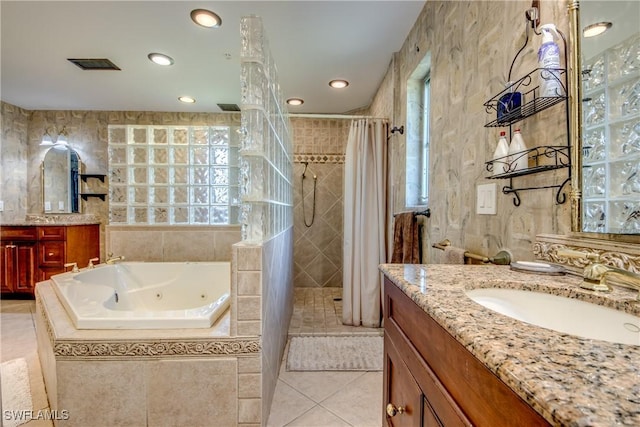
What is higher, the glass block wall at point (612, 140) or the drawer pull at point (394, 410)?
the glass block wall at point (612, 140)

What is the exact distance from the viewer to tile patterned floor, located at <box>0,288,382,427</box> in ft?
4.73

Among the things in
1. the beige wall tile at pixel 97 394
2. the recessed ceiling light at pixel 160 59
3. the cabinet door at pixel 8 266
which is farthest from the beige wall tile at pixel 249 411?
the cabinet door at pixel 8 266

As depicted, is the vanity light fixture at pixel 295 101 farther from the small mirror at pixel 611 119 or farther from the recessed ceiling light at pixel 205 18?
the small mirror at pixel 611 119

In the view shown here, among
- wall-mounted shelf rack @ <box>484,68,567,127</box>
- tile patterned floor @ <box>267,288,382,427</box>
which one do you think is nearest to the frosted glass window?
wall-mounted shelf rack @ <box>484,68,567,127</box>

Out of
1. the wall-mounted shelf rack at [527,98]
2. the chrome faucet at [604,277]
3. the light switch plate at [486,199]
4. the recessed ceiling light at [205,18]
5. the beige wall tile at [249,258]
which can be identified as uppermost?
the recessed ceiling light at [205,18]

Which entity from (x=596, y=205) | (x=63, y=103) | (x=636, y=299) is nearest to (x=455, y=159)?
(x=596, y=205)

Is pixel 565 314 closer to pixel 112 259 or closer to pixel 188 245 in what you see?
pixel 188 245

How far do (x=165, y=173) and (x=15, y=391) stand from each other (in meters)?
1.87

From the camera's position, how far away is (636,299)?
564mm

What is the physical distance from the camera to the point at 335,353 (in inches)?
80.7

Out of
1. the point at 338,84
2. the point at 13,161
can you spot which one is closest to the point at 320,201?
the point at 338,84

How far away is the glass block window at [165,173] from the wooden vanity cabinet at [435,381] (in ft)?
7.97

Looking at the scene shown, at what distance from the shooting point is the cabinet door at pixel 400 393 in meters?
0.70

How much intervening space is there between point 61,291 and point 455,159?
7.97 feet
